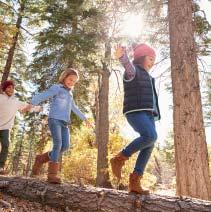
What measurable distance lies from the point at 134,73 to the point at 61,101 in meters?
1.76

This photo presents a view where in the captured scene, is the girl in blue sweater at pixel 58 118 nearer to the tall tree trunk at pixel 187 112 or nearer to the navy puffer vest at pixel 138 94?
the navy puffer vest at pixel 138 94

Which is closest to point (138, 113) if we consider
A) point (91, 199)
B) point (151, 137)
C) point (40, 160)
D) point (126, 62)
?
point (151, 137)

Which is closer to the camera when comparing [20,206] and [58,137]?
[20,206]

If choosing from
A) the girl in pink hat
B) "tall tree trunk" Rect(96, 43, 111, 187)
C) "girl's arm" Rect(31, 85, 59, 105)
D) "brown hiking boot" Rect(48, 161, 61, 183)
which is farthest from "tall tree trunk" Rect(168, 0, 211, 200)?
"tall tree trunk" Rect(96, 43, 111, 187)

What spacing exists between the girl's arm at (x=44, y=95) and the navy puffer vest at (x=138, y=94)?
1487mm

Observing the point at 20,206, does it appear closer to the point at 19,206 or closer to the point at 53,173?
Answer: the point at 19,206

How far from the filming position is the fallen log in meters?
4.17

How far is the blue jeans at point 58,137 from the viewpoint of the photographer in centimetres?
571

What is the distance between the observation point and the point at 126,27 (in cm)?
859

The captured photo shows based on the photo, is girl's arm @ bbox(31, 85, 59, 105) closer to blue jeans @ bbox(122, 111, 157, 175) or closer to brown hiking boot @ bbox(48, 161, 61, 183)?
brown hiking boot @ bbox(48, 161, 61, 183)

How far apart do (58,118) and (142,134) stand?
1783 millimetres

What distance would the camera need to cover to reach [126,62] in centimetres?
466

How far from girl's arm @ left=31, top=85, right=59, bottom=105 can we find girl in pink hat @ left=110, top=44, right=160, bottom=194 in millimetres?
1487

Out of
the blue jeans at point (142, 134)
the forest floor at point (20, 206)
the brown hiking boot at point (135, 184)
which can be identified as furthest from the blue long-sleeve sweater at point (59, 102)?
the brown hiking boot at point (135, 184)
